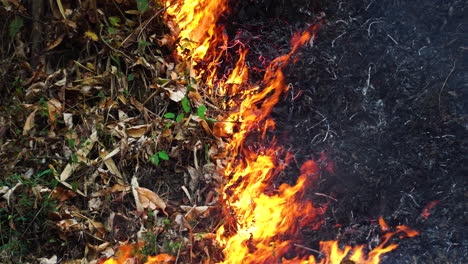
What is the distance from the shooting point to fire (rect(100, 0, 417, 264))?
340 cm

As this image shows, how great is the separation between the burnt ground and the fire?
83 mm

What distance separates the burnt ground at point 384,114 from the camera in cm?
358

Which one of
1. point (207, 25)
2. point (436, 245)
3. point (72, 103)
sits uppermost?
point (207, 25)

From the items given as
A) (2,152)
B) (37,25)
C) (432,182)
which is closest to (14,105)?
(2,152)

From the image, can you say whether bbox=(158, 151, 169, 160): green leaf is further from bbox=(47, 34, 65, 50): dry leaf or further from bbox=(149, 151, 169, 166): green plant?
bbox=(47, 34, 65, 50): dry leaf

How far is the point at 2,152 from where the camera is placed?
3.36 metres

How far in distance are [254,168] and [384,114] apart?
1057 millimetres

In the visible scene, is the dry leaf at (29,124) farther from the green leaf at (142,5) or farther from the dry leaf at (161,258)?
the dry leaf at (161,258)

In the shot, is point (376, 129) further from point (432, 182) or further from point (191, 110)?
point (191, 110)

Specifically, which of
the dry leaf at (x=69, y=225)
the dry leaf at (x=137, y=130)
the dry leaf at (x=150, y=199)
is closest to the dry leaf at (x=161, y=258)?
the dry leaf at (x=150, y=199)

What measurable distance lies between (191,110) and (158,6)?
82cm

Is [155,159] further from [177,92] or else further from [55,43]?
[55,43]

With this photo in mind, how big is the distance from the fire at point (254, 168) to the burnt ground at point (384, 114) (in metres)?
0.08

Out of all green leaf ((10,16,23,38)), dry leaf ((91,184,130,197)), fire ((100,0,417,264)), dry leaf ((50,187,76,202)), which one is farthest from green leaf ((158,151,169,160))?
green leaf ((10,16,23,38))
